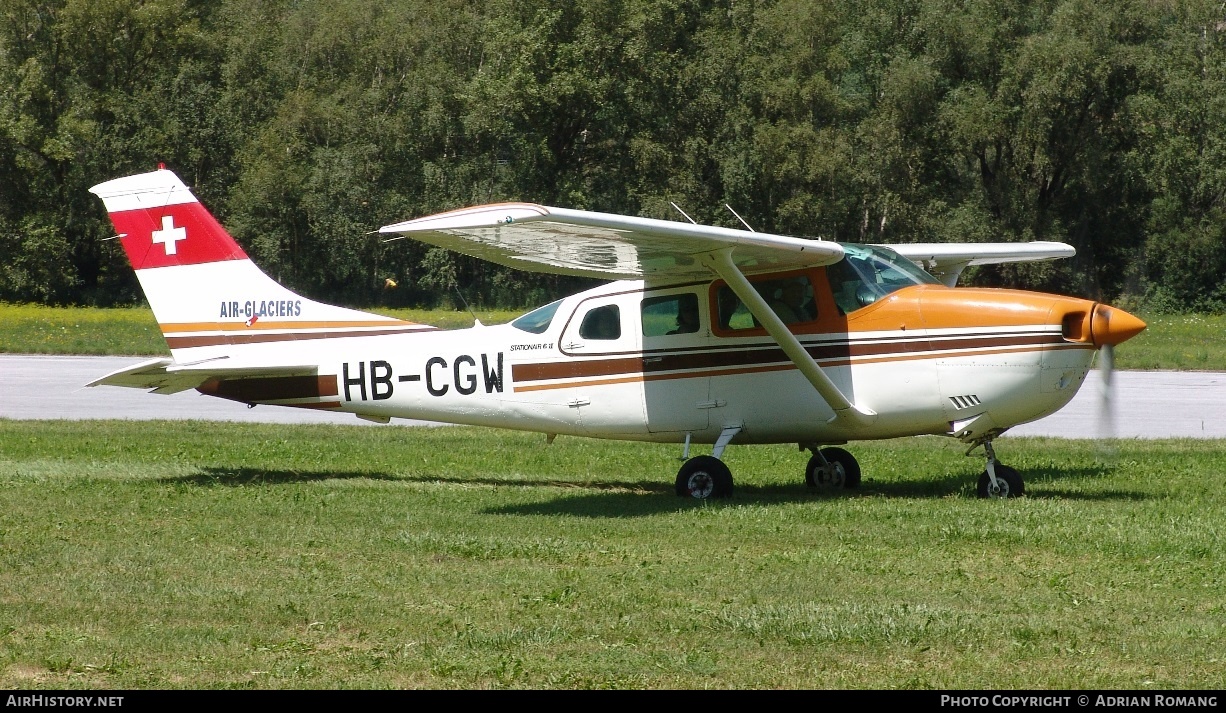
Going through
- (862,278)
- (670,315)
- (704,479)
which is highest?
(862,278)

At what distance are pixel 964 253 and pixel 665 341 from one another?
3.69m

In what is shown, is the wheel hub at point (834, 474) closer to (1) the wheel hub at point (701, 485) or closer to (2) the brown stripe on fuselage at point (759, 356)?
(1) the wheel hub at point (701, 485)

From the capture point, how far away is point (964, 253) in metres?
13.3

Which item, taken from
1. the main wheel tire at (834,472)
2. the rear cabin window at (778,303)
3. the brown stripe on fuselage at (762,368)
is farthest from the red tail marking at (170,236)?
the main wheel tire at (834,472)

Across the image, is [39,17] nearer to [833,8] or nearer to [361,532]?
[833,8]

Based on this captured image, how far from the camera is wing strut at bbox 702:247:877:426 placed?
35.1 ft

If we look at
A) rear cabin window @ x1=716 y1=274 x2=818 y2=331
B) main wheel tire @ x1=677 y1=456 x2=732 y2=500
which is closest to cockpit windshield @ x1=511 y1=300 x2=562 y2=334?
rear cabin window @ x1=716 y1=274 x2=818 y2=331

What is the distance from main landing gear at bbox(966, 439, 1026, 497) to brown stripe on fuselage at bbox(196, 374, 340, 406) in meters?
6.30

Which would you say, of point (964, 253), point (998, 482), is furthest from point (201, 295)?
point (998, 482)

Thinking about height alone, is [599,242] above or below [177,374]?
above

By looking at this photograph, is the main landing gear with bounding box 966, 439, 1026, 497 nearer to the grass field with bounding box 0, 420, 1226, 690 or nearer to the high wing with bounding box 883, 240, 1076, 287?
the grass field with bounding box 0, 420, 1226, 690

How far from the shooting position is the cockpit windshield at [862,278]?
11.2 metres

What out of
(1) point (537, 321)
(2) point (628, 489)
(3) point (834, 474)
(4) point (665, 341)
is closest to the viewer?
(4) point (665, 341)

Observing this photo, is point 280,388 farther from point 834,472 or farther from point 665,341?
point 834,472
